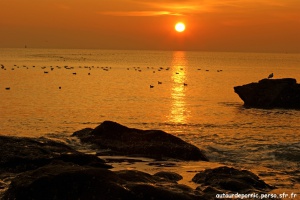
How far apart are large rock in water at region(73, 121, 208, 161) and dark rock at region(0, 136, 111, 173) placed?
3.36m

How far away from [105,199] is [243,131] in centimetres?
2030

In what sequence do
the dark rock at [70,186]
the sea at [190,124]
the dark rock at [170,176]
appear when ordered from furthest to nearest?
the sea at [190,124] < the dark rock at [170,176] < the dark rock at [70,186]

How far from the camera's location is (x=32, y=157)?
1647cm

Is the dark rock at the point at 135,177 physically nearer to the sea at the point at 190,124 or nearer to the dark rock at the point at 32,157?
the sea at the point at 190,124

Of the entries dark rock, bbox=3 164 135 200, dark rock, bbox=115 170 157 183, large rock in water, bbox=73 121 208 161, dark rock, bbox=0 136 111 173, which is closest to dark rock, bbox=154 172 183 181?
dark rock, bbox=115 170 157 183

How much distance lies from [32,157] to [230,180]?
705 cm

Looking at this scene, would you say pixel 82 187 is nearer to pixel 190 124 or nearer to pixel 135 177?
pixel 135 177

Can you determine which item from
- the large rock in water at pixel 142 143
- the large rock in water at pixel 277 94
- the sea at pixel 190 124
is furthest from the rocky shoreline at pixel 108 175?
the large rock in water at pixel 277 94

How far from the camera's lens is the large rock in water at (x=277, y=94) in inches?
1688

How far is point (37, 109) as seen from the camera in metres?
40.0

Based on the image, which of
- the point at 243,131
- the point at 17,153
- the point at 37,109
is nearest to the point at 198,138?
the point at 243,131

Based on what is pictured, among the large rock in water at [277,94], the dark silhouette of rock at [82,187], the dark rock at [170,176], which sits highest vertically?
the large rock in water at [277,94]

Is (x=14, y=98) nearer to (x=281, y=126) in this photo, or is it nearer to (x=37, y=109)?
(x=37, y=109)

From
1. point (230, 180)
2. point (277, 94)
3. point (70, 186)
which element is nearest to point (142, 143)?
point (230, 180)
